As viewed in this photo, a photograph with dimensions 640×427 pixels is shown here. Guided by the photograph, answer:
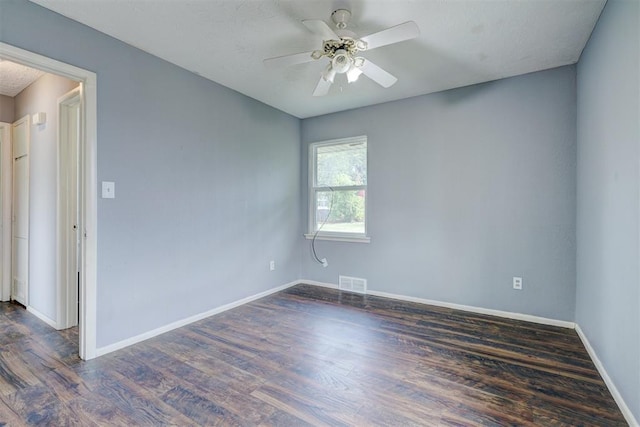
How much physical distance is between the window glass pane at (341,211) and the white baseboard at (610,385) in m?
2.41

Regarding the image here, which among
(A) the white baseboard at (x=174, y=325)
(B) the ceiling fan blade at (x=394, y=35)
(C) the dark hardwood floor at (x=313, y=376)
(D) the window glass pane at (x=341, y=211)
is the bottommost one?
(C) the dark hardwood floor at (x=313, y=376)

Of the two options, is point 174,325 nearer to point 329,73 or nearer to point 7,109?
point 329,73

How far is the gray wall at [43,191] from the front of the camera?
9.63ft

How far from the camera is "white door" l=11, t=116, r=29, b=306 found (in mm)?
3336

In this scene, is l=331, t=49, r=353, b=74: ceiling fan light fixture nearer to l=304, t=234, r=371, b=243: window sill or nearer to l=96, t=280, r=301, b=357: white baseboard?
l=304, t=234, r=371, b=243: window sill

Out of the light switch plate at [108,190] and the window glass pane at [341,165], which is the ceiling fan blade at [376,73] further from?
the light switch plate at [108,190]

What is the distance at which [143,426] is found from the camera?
1.60 m

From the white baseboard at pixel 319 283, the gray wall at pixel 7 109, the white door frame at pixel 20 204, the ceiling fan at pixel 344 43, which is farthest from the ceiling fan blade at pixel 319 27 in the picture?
the gray wall at pixel 7 109

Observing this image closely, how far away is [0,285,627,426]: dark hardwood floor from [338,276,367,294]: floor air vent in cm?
93

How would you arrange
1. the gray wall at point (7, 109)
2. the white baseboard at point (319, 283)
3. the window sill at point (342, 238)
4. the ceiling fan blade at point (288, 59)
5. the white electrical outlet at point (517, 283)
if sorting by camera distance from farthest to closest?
the white baseboard at point (319, 283), the window sill at point (342, 238), the gray wall at point (7, 109), the white electrical outlet at point (517, 283), the ceiling fan blade at point (288, 59)

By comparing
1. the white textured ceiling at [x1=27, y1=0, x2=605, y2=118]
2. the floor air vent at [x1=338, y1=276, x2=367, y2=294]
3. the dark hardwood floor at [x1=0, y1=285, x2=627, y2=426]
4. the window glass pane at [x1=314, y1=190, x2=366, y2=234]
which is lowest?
the dark hardwood floor at [x1=0, y1=285, x2=627, y2=426]

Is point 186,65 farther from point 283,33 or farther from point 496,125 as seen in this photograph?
point 496,125

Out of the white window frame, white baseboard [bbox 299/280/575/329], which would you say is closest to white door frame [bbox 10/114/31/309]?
the white window frame

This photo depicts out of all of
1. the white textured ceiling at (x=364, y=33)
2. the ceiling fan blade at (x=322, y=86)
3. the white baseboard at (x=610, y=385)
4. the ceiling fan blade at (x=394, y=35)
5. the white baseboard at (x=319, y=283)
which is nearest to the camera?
the white baseboard at (x=610, y=385)
